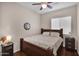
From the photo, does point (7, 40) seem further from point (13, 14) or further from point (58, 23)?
point (58, 23)

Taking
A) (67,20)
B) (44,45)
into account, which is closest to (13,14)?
(44,45)

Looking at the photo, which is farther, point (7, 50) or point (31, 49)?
point (31, 49)

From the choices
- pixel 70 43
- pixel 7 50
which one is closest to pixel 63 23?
pixel 70 43

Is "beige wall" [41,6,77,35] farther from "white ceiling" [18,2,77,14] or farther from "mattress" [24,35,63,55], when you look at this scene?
"mattress" [24,35,63,55]

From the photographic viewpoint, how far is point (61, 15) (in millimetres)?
1493

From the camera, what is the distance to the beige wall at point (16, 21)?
142 cm

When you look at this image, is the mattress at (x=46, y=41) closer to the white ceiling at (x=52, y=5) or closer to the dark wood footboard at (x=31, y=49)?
the dark wood footboard at (x=31, y=49)

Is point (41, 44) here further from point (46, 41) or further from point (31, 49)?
point (31, 49)

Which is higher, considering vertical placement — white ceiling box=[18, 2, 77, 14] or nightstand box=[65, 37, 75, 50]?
white ceiling box=[18, 2, 77, 14]

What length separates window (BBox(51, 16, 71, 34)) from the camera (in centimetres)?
145

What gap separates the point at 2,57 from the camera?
1.47 metres

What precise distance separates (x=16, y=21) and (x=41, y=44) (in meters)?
0.56

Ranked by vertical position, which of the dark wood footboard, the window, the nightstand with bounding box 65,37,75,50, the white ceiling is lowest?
the dark wood footboard

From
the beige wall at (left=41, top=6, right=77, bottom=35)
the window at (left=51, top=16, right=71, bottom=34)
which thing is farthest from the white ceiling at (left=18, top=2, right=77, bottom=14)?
the window at (left=51, top=16, right=71, bottom=34)
